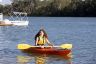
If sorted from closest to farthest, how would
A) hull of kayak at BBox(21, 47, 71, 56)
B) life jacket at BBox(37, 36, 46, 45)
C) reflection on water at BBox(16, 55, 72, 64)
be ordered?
reflection on water at BBox(16, 55, 72, 64)
hull of kayak at BBox(21, 47, 71, 56)
life jacket at BBox(37, 36, 46, 45)

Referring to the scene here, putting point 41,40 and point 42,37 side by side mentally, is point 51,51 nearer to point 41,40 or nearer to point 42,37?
point 41,40

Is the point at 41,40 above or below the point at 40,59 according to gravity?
above

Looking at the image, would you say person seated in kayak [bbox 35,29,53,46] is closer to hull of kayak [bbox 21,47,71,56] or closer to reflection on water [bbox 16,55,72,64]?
hull of kayak [bbox 21,47,71,56]

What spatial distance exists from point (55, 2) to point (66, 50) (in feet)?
539

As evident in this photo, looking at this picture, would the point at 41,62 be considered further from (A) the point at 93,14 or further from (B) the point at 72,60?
(A) the point at 93,14

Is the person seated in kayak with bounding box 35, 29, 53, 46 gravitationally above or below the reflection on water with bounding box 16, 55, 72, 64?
above

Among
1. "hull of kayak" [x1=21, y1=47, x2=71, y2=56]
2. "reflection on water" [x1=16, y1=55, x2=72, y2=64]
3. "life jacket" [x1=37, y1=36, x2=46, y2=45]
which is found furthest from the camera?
"life jacket" [x1=37, y1=36, x2=46, y2=45]

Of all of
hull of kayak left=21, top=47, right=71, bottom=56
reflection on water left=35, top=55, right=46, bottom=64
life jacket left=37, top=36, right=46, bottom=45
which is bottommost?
reflection on water left=35, top=55, right=46, bottom=64

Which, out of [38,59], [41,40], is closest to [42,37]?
[41,40]

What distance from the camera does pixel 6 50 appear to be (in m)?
34.9

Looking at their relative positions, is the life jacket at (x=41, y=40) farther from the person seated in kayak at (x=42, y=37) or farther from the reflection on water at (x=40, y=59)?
the reflection on water at (x=40, y=59)

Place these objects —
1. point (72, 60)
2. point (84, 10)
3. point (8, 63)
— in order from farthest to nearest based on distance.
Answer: point (84, 10) → point (72, 60) → point (8, 63)

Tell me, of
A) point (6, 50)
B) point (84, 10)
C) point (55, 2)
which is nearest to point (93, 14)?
point (84, 10)

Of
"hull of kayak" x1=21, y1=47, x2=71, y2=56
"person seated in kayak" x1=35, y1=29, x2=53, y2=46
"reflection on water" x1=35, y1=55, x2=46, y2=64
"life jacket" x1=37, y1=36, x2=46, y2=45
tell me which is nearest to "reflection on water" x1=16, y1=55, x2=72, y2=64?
"reflection on water" x1=35, y1=55, x2=46, y2=64
